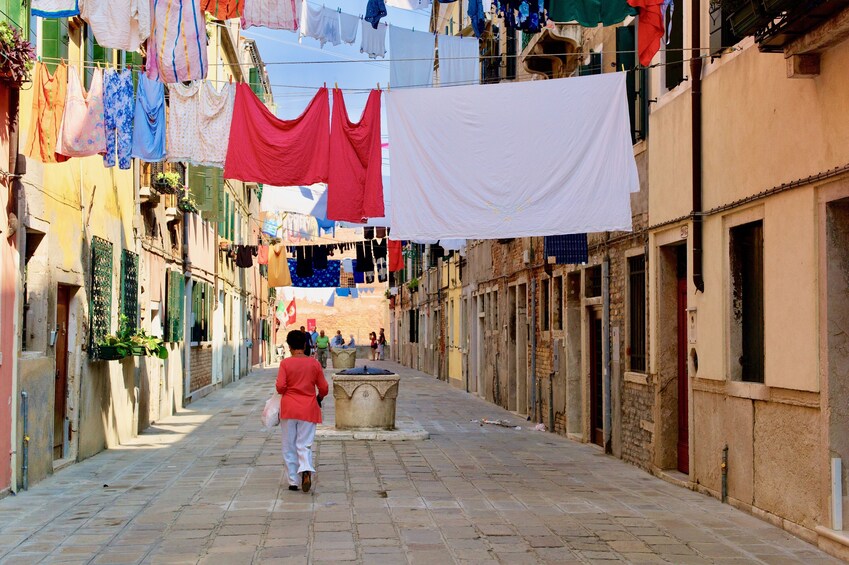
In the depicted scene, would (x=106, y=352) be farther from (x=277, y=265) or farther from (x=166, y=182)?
(x=277, y=265)

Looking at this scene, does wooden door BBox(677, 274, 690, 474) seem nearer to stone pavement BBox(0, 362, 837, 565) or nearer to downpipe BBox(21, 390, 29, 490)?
stone pavement BBox(0, 362, 837, 565)

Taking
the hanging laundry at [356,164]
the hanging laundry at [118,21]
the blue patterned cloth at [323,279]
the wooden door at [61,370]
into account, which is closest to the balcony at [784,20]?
the hanging laundry at [356,164]

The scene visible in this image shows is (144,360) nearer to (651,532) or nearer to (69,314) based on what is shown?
(69,314)

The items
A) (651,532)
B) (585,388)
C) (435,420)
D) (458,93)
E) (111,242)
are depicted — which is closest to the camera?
(651,532)

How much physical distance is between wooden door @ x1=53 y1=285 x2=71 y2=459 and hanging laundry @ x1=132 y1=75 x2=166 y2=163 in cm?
252

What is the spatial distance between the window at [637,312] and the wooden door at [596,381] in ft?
6.82

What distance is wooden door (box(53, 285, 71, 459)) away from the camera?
12.7 m

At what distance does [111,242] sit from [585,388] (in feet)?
24.1

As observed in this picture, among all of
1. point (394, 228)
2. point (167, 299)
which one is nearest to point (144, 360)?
point (167, 299)

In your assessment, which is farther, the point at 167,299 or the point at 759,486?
the point at 167,299

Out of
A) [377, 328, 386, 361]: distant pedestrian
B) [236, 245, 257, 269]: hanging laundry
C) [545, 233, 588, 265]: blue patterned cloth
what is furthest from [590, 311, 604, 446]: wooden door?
[377, 328, 386, 361]: distant pedestrian

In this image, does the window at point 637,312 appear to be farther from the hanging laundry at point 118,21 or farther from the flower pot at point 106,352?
the flower pot at point 106,352

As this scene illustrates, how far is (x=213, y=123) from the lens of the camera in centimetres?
1137

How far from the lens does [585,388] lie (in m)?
16.0
